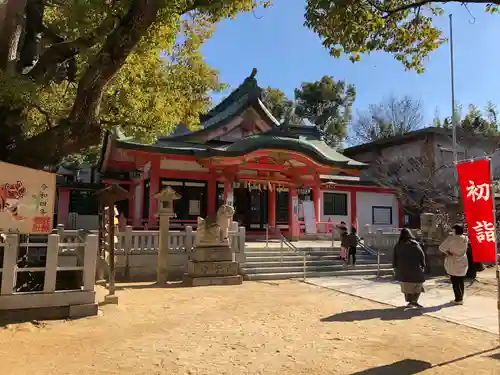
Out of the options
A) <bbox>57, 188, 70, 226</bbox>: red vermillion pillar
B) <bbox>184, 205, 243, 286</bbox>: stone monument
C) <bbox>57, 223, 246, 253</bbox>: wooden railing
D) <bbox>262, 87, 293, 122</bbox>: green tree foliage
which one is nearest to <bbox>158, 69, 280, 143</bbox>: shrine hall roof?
<bbox>57, 223, 246, 253</bbox>: wooden railing

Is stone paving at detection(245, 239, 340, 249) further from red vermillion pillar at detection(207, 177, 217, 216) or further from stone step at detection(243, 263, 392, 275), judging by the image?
red vermillion pillar at detection(207, 177, 217, 216)

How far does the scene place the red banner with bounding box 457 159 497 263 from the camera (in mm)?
6188

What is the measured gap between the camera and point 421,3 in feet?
20.5

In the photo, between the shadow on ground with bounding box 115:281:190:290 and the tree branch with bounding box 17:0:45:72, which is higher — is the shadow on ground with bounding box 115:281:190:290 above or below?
below

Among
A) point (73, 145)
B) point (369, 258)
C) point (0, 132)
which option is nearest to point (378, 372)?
point (73, 145)

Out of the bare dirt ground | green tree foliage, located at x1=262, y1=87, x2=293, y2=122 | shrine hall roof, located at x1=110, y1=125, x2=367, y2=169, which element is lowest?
the bare dirt ground

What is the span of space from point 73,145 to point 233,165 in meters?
10.3

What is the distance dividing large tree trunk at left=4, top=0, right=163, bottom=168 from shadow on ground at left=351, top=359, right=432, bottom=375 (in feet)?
19.1

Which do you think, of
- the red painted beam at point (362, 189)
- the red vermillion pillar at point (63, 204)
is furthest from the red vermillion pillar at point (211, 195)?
the red vermillion pillar at point (63, 204)

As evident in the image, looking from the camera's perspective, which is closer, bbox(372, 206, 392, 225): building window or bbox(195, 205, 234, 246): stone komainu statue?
bbox(195, 205, 234, 246): stone komainu statue

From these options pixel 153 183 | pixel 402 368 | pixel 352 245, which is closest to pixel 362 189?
pixel 352 245

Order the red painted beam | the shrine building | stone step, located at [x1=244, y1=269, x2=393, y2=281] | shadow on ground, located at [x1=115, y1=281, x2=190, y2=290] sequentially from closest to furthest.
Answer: shadow on ground, located at [x1=115, y1=281, x2=190, y2=290] < stone step, located at [x1=244, y1=269, x2=393, y2=281] < the shrine building < the red painted beam

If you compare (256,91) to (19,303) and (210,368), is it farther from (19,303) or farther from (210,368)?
(210,368)

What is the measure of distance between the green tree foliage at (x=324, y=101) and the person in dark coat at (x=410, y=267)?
31050mm
